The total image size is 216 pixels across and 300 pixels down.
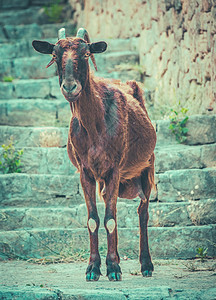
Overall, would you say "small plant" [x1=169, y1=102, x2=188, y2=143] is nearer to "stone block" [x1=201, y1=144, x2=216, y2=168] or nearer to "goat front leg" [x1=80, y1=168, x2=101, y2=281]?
"stone block" [x1=201, y1=144, x2=216, y2=168]

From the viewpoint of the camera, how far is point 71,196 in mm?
8211

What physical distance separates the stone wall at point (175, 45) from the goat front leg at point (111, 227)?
3.84 metres

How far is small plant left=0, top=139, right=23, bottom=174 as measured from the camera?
27.9 feet

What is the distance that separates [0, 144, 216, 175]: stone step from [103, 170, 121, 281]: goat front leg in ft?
9.97

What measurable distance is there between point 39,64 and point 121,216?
18.4 feet

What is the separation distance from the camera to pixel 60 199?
8.17 meters

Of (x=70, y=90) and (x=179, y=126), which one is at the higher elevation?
(x=70, y=90)

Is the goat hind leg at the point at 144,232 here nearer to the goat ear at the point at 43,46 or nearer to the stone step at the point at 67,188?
the stone step at the point at 67,188

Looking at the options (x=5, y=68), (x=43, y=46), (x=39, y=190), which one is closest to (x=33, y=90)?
(x=5, y=68)

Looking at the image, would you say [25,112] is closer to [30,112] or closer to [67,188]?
[30,112]

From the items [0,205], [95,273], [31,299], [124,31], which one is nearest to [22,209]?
[0,205]

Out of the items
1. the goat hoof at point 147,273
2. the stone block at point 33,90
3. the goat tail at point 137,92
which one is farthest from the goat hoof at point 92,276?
the stone block at point 33,90

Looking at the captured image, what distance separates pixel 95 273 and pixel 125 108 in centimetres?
180

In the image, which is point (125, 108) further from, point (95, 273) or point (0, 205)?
point (0, 205)
